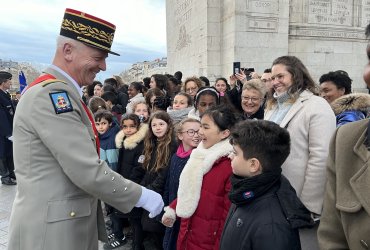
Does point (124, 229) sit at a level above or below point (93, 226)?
below

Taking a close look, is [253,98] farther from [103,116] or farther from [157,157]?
[103,116]

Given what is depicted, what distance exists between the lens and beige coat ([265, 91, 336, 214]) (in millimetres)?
2391

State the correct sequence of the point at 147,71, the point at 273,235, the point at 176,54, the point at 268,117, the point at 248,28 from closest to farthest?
the point at 273,235 → the point at 268,117 → the point at 248,28 → the point at 176,54 → the point at 147,71

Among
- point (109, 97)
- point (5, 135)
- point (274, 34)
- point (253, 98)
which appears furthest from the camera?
point (274, 34)

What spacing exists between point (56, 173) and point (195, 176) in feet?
3.46

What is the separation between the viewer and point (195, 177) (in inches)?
96.7

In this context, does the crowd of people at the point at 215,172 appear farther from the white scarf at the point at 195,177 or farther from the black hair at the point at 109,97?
the black hair at the point at 109,97

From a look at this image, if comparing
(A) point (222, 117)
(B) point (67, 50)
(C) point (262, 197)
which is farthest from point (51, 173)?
(A) point (222, 117)

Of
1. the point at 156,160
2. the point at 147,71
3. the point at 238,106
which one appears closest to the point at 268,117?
the point at 156,160

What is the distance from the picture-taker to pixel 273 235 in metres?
1.68

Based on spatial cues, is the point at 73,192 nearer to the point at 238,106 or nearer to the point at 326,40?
the point at 238,106

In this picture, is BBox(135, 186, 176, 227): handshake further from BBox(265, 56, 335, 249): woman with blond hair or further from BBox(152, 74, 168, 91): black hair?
BBox(152, 74, 168, 91): black hair

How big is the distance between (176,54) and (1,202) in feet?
34.0

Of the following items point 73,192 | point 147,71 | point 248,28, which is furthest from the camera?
point 147,71
